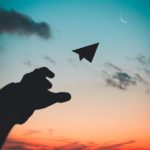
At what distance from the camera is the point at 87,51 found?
7.30 meters

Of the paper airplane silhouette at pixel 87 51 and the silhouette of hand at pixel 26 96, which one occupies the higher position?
the paper airplane silhouette at pixel 87 51

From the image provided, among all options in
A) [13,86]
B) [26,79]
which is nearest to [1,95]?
[13,86]

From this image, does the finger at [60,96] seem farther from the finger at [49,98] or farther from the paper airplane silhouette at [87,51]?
the paper airplane silhouette at [87,51]

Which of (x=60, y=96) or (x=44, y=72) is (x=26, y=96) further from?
(x=60, y=96)

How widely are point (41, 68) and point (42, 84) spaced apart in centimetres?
39

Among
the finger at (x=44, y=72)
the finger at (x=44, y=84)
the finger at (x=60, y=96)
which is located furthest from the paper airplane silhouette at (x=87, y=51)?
the finger at (x=44, y=84)

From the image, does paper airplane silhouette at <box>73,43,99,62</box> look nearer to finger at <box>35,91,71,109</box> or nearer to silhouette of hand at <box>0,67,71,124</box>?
finger at <box>35,91,71,109</box>

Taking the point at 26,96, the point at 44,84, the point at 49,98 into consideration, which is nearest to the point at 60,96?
the point at 49,98

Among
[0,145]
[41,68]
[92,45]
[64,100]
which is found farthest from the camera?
[92,45]

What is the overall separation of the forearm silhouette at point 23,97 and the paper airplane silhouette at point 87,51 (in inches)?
82.7

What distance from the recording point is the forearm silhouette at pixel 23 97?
17.0 ft

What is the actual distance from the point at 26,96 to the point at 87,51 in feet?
9.51

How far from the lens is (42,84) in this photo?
5238mm

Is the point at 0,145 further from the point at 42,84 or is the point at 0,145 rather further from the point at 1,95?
the point at 42,84
